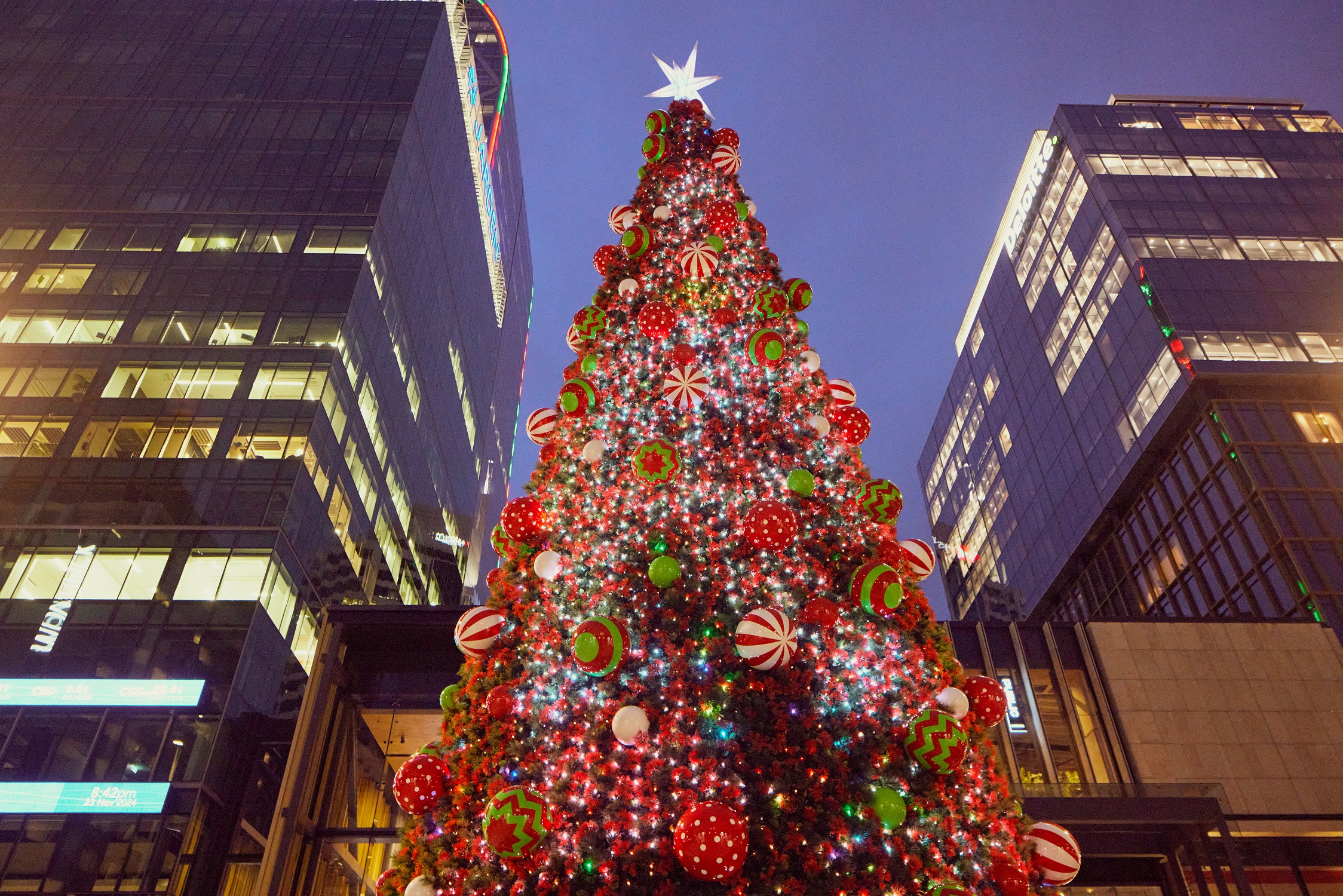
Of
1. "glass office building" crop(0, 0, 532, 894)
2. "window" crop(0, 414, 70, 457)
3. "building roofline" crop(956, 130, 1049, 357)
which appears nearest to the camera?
"glass office building" crop(0, 0, 532, 894)

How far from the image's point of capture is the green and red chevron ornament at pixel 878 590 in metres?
7.55

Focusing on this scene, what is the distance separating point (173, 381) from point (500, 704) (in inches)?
1349

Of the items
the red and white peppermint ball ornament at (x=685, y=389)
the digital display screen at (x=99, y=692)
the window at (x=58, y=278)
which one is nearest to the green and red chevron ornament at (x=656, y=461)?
the red and white peppermint ball ornament at (x=685, y=389)

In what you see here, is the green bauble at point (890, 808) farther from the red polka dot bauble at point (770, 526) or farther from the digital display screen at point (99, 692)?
the digital display screen at point (99, 692)

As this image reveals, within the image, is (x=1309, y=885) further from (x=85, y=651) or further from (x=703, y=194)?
(x=85, y=651)

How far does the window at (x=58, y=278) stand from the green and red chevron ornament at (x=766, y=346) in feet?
137

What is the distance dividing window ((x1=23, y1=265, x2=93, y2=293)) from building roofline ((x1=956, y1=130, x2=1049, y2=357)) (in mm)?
54462

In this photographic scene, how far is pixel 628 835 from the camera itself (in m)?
6.27

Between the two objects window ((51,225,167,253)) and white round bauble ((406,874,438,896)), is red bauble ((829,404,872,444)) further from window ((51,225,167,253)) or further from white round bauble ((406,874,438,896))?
window ((51,225,167,253))

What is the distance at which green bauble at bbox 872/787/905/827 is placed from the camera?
20.7 feet

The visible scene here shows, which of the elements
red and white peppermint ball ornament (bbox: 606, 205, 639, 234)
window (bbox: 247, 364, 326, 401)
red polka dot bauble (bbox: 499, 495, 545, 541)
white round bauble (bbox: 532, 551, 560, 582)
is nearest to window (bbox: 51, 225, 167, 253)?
window (bbox: 247, 364, 326, 401)

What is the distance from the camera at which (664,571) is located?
739cm

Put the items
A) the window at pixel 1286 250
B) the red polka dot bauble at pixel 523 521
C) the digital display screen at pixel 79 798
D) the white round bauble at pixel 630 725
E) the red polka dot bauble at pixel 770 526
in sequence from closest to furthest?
the white round bauble at pixel 630 725
the red polka dot bauble at pixel 770 526
the red polka dot bauble at pixel 523 521
the digital display screen at pixel 79 798
the window at pixel 1286 250

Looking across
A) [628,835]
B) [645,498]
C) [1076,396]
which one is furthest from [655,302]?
[1076,396]
